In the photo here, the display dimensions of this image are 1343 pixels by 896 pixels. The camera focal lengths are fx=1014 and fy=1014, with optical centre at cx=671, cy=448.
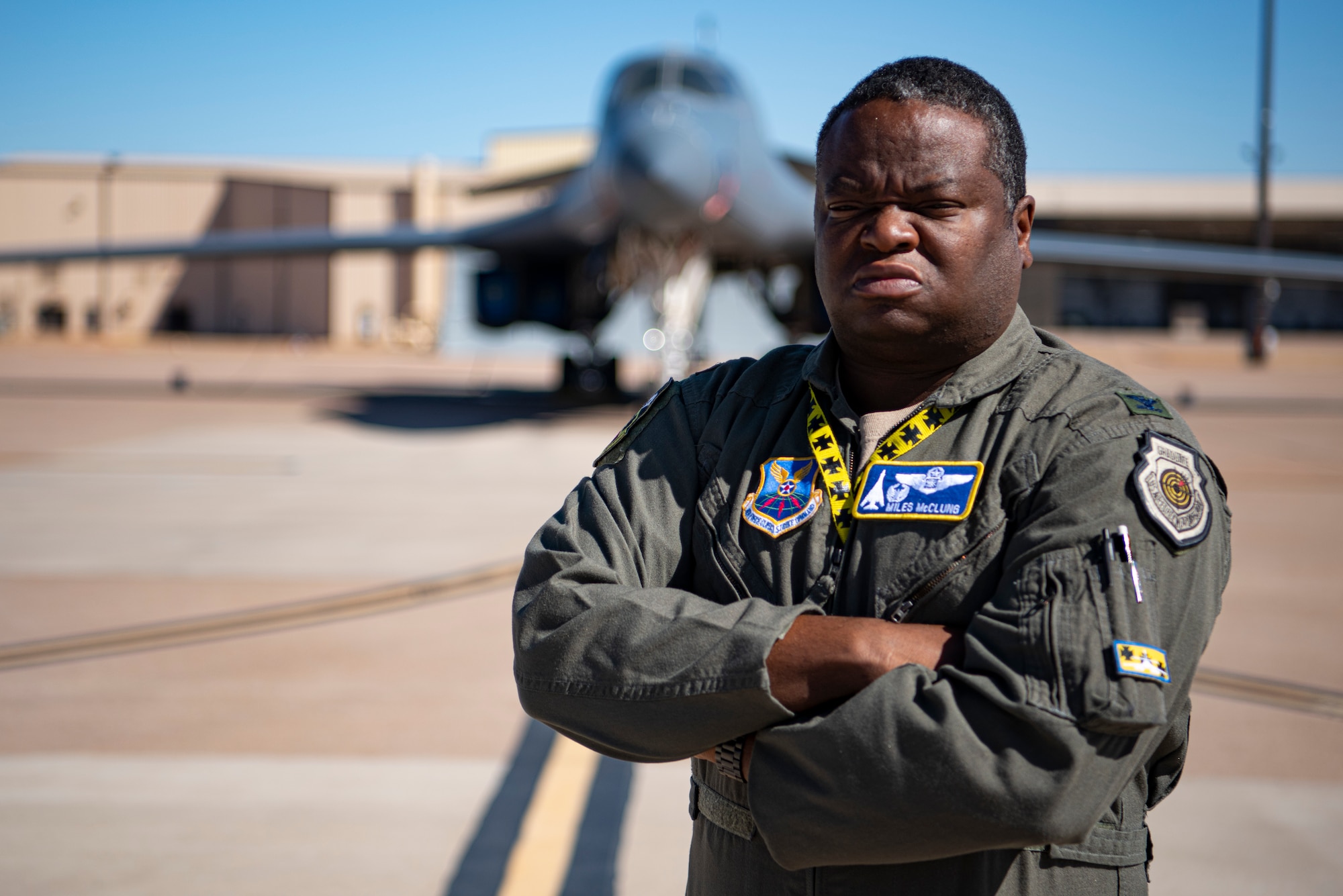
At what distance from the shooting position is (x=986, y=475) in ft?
5.08

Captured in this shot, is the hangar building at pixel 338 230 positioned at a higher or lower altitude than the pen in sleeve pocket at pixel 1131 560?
higher

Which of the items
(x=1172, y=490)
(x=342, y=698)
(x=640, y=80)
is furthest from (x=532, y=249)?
(x=1172, y=490)

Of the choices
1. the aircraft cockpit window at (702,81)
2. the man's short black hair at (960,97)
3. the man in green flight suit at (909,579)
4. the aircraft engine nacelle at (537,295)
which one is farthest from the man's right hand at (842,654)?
the aircraft engine nacelle at (537,295)

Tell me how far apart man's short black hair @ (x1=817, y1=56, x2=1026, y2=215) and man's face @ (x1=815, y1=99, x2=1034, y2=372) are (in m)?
0.02

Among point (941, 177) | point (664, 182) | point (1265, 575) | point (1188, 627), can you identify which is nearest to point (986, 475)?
point (1188, 627)

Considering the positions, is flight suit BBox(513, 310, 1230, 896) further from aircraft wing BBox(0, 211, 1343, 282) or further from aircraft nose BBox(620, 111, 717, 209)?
aircraft wing BBox(0, 211, 1343, 282)

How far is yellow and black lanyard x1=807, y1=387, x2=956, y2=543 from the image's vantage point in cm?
161

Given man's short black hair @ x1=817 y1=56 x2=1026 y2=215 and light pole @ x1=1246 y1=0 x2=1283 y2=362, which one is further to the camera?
light pole @ x1=1246 y1=0 x2=1283 y2=362

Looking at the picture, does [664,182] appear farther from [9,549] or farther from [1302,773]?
[1302,773]

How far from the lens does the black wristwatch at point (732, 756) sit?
1.52m

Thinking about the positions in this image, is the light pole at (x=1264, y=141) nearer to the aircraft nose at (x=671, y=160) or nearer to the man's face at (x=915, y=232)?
the aircraft nose at (x=671, y=160)

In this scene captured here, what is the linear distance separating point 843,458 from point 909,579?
0.24m

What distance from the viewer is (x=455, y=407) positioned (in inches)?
702

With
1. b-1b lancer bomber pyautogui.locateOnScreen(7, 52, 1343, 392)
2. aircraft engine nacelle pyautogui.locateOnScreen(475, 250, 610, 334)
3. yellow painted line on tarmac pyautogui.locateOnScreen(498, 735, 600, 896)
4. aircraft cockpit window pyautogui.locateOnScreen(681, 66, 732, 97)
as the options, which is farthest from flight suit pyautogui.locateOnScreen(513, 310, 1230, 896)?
aircraft engine nacelle pyautogui.locateOnScreen(475, 250, 610, 334)
